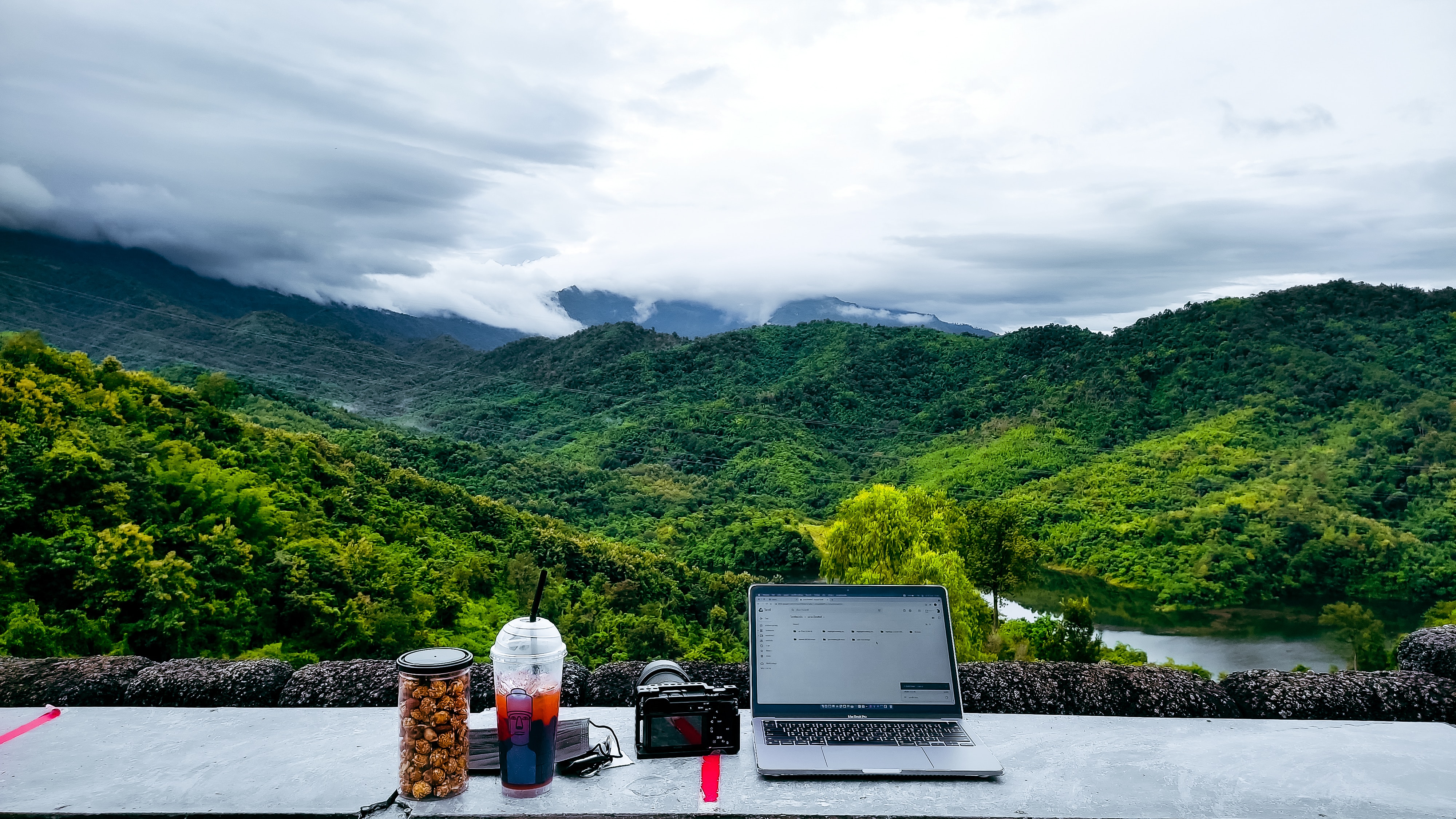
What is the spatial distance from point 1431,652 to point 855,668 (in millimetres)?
1889

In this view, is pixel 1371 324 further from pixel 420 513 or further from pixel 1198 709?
pixel 1198 709

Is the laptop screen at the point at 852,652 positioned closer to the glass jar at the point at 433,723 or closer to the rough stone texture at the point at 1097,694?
the rough stone texture at the point at 1097,694

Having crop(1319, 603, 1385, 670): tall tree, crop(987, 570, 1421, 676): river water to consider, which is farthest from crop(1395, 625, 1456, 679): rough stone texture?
crop(1319, 603, 1385, 670): tall tree

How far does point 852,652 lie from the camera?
2.03 m

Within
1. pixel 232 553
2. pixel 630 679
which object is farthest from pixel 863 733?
pixel 232 553

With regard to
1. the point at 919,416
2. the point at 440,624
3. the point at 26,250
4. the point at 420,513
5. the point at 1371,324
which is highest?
the point at 26,250

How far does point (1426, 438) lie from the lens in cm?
2319

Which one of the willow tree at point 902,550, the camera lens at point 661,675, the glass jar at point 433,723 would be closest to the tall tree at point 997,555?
the willow tree at point 902,550

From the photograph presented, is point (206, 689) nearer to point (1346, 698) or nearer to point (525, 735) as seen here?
point (525, 735)

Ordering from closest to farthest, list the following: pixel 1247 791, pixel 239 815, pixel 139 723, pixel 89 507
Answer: pixel 239 815
pixel 1247 791
pixel 139 723
pixel 89 507

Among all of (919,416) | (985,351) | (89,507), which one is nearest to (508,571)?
(89,507)

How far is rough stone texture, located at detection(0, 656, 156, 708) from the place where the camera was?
84.6 inches

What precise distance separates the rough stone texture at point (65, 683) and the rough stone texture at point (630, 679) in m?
1.27

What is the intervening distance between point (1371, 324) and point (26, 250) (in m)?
47.2
